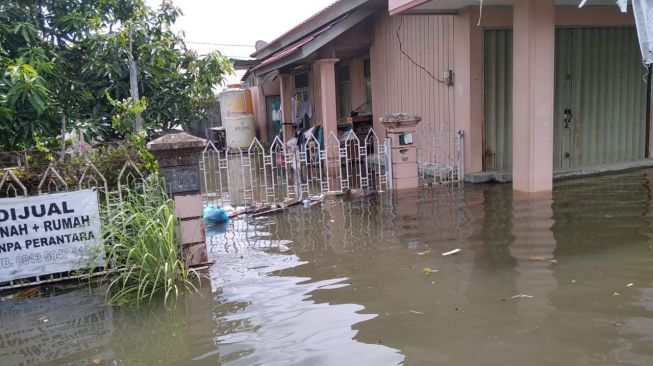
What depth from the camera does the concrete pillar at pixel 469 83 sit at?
901cm

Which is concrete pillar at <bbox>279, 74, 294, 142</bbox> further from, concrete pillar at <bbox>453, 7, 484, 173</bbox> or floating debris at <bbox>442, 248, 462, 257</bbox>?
floating debris at <bbox>442, 248, 462, 257</bbox>

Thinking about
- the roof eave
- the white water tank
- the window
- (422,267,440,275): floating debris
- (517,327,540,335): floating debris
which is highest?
the roof eave

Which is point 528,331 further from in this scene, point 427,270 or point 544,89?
point 544,89

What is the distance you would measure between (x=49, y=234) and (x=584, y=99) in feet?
30.9

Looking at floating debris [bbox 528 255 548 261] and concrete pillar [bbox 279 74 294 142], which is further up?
concrete pillar [bbox 279 74 294 142]

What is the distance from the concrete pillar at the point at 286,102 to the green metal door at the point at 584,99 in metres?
8.58

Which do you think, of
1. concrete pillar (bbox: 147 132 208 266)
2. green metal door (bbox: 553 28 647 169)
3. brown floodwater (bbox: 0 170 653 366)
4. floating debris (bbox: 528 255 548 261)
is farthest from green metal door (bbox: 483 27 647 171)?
concrete pillar (bbox: 147 132 208 266)

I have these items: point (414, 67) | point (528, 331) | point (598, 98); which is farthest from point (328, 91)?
point (528, 331)

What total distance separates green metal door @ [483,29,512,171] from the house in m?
0.02

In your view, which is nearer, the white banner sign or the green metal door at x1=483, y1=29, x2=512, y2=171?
the white banner sign

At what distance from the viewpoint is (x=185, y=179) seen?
526 cm

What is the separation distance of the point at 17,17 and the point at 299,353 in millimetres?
5566

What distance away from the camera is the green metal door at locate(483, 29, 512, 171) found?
9.34 m

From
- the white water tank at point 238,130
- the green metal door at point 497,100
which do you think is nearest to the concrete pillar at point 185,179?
the green metal door at point 497,100
